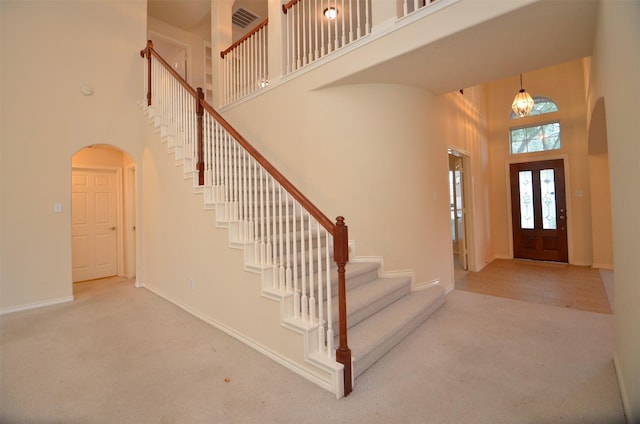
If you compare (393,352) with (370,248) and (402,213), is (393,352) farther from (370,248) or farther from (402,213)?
(402,213)

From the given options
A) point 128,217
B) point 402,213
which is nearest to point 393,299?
point 402,213

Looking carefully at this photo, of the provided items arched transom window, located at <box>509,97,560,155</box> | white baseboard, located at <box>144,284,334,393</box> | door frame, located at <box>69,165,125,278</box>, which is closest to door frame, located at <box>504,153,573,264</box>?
arched transom window, located at <box>509,97,560,155</box>

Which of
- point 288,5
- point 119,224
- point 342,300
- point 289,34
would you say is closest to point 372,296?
point 342,300

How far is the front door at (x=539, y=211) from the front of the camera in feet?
18.7

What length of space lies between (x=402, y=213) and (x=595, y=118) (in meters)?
2.23

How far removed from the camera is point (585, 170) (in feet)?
17.8

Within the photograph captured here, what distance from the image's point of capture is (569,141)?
5578mm

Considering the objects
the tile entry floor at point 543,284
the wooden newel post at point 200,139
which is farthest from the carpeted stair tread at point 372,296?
the wooden newel post at point 200,139

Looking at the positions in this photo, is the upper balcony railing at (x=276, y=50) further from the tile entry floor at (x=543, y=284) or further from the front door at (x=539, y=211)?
the front door at (x=539, y=211)

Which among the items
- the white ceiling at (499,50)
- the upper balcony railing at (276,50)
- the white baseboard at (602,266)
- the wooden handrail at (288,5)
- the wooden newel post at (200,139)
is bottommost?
the white baseboard at (602,266)

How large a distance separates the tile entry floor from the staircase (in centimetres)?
117

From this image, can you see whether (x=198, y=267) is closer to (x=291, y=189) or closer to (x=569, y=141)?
(x=291, y=189)

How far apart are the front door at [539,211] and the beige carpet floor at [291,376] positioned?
3135 mm

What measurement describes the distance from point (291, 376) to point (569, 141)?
6565 millimetres
